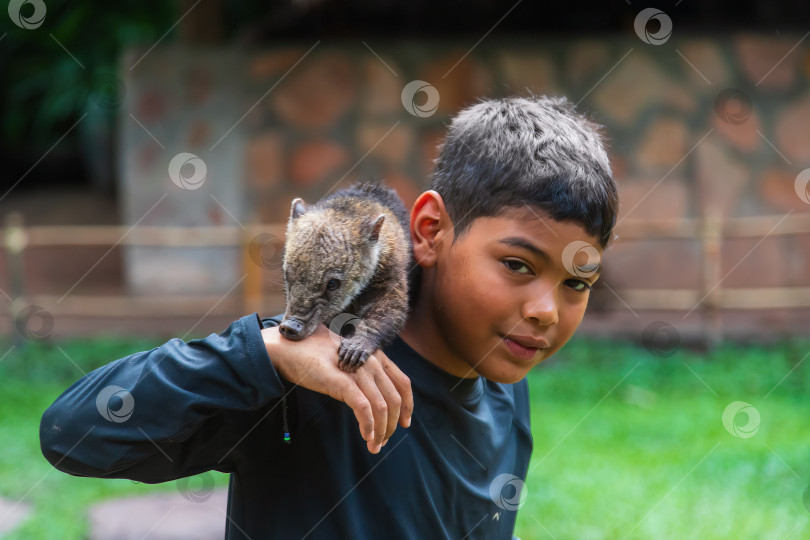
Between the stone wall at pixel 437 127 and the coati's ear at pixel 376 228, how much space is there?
224 inches

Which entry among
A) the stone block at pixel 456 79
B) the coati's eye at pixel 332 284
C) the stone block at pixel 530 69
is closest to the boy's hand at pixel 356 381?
the coati's eye at pixel 332 284

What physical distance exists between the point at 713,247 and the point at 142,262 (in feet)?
15.5

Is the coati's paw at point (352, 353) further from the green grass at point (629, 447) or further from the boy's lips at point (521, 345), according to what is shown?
the green grass at point (629, 447)

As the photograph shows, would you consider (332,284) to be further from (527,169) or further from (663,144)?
(663,144)

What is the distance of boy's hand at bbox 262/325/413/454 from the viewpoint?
1.65 m

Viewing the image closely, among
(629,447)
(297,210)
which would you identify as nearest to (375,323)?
(297,210)

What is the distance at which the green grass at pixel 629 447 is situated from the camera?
4512 mm

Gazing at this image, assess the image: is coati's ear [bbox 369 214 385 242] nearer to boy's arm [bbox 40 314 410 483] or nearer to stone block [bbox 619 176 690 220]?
boy's arm [bbox 40 314 410 483]

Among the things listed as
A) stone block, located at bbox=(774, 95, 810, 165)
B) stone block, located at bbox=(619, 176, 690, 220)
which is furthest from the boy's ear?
stone block, located at bbox=(774, 95, 810, 165)

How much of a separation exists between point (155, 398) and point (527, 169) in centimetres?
94

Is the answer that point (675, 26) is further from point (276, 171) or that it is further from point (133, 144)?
point (133, 144)

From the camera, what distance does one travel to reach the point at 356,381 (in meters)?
1.69

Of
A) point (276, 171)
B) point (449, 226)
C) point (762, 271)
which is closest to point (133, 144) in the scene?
point (276, 171)

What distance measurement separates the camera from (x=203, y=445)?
1.80m
